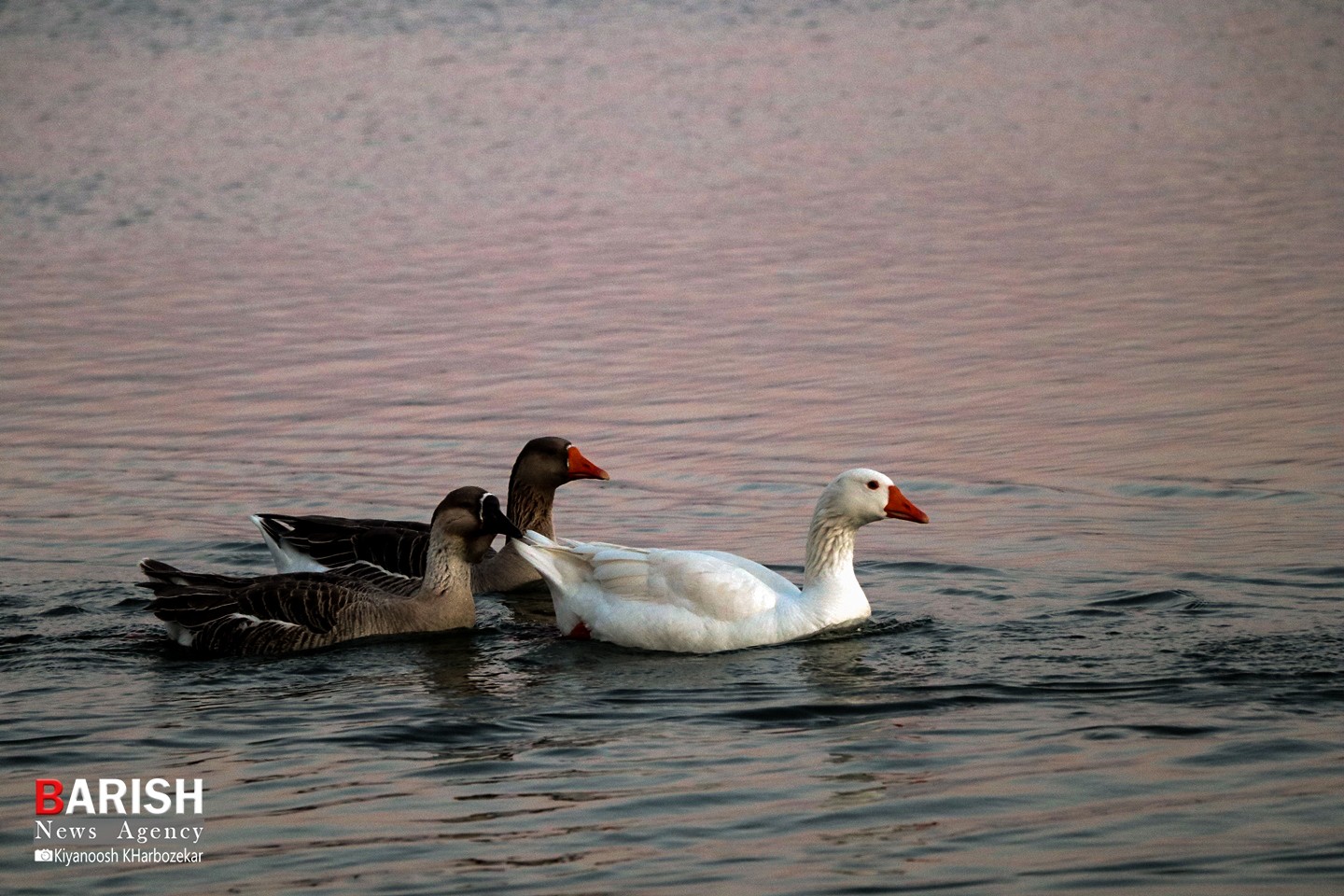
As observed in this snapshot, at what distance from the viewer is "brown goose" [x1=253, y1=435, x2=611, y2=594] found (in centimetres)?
1234

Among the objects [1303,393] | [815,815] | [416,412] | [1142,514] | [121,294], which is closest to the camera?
[815,815]

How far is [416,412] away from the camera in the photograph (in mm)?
16719

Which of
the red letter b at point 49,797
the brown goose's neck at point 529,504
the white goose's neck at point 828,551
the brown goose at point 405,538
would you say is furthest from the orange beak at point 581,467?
the red letter b at point 49,797

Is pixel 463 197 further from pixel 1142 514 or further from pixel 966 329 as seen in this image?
pixel 1142 514

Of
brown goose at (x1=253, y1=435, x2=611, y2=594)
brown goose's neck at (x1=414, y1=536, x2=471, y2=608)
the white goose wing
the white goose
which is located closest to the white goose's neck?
the white goose

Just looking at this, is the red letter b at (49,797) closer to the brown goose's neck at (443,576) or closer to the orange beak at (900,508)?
the brown goose's neck at (443,576)

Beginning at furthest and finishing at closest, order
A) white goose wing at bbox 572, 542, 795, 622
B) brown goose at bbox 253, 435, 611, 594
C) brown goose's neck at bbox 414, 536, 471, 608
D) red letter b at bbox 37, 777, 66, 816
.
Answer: brown goose at bbox 253, 435, 611, 594 < brown goose's neck at bbox 414, 536, 471, 608 < white goose wing at bbox 572, 542, 795, 622 < red letter b at bbox 37, 777, 66, 816

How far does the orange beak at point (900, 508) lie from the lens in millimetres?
11109

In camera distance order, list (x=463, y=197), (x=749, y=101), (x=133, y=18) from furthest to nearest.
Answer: (x=133, y=18)
(x=749, y=101)
(x=463, y=197)

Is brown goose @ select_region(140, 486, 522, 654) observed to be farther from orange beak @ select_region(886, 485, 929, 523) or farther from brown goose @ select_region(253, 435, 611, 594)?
orange beak @ select_region(886, 485, 929, 523)

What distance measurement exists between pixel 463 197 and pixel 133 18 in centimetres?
1988

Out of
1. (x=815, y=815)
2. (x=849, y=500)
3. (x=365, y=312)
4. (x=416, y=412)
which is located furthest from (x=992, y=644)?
(x=365, y=312)

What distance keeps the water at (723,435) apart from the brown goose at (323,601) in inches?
7.8

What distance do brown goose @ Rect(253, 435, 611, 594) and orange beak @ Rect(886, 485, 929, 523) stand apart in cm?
268
